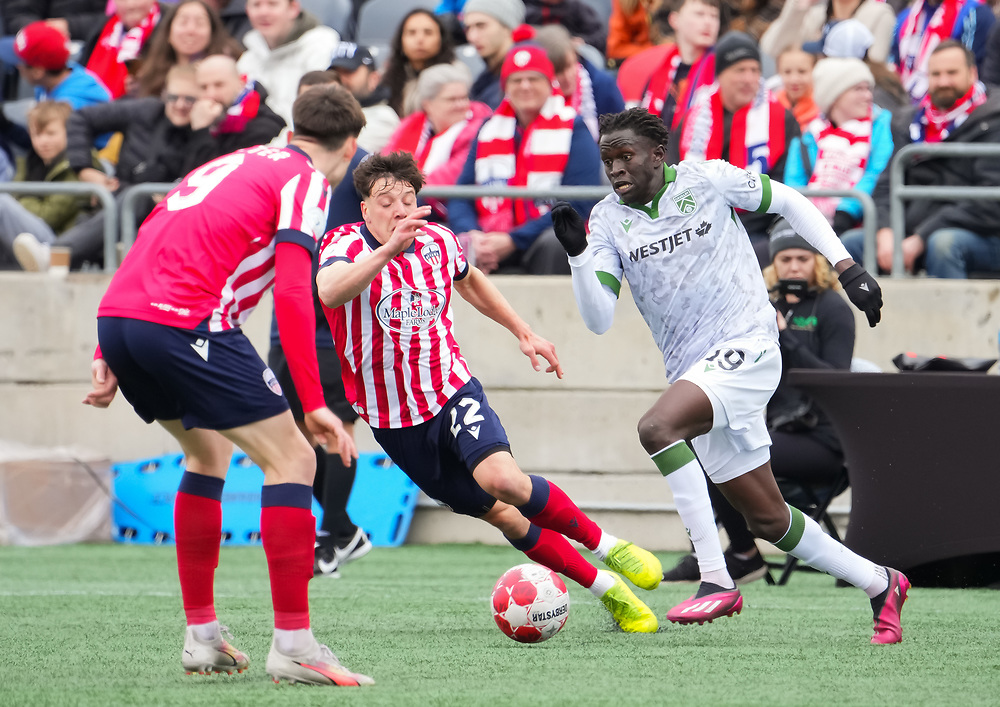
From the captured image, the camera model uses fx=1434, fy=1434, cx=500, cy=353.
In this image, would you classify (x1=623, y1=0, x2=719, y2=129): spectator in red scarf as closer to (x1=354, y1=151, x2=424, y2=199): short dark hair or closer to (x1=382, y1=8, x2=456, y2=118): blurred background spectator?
(x1=382, y1=8, x2=456, y2=118): blurred background spectator

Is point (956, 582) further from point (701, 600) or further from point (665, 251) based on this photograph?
point (665, 251)

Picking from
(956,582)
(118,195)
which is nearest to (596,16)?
(118,195)

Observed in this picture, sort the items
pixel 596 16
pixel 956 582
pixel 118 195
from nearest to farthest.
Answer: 1. pixel 956 582
2. pixel 118 195
3. pixel 596 16

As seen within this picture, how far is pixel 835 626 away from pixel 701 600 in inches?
26.8

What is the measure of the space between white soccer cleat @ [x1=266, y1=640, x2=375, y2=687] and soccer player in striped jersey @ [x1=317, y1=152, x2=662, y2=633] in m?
1.35

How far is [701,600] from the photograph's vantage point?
18.1 ft

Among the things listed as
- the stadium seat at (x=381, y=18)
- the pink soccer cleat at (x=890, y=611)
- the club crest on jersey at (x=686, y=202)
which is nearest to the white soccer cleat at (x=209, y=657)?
the pink soccer cleat at (x=890, y=611)

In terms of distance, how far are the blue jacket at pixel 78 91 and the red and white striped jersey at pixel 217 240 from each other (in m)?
7.22

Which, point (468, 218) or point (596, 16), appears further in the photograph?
point (596, 16)

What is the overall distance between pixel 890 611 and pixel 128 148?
23.2 feet

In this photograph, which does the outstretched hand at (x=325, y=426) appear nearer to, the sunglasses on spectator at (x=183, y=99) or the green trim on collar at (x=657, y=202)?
the green trim on collar at (x=657, y=202)

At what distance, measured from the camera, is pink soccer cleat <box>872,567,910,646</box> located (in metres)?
5.24

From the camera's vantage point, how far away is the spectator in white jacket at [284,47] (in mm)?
10781

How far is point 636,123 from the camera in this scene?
557 centimetres
